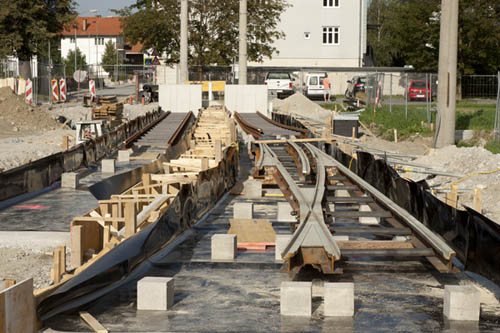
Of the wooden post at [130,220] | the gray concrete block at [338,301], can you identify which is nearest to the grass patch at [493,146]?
the wooden post at [130,220]

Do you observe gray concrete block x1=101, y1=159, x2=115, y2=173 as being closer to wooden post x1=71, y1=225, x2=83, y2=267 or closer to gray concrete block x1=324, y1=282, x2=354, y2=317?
wooden post x1=71, y1=225, x2=83, y2=267

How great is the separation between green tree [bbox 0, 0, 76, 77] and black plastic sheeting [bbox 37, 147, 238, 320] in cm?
3699

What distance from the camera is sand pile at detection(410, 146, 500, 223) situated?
14.4 metres

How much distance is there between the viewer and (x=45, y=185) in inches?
640

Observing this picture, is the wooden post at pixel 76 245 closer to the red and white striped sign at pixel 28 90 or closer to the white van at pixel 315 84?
the red and white striped sign at pixel 28 90

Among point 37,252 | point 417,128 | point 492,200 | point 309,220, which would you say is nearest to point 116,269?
point 309,220

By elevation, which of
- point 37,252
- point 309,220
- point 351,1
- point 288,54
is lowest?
point 37,252

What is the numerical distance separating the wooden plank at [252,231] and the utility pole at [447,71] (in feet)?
34.9

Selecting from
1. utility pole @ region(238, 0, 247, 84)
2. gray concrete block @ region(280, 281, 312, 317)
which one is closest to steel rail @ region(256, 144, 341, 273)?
gray concrete block @ region(280, 281, 312, 317)

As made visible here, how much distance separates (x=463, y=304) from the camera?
7.09 meters

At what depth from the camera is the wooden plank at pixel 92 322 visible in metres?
6.69

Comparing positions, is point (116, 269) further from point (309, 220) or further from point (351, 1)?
point (351, 1)

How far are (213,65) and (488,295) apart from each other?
170 feet

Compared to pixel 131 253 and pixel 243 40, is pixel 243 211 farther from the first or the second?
pixel 243 40
